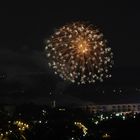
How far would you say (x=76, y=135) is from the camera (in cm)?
6247

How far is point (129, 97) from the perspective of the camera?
200m

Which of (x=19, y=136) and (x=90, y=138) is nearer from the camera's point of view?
(x=19, y=136)

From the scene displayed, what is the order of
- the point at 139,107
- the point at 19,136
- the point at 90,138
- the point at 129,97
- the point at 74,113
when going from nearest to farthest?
1. the point at 19,136
2. the point at 90,138
3. the point at 74,113
4. the point at 139,107
5. the point at 129,97

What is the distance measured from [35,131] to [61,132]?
3.89 metres

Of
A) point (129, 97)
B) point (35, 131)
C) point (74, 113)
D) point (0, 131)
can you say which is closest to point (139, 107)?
point (129, 97)

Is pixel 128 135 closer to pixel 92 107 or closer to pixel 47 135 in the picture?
pixel 47 135

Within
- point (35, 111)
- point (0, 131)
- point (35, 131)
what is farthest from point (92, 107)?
point (0, 131)

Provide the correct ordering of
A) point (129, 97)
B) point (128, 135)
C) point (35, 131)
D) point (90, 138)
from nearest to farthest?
point (90, 138), point (128, 135), point (35, 131), point (129, 97)

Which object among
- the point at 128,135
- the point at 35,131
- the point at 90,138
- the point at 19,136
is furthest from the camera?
the point at 35,131

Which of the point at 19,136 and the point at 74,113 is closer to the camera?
the point at 19,136

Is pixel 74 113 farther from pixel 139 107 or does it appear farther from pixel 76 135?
pixel 76 135

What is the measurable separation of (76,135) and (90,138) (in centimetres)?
838

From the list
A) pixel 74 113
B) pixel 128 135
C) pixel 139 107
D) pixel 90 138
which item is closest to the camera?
pixel 90 138

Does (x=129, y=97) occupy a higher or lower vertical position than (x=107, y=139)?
higher
